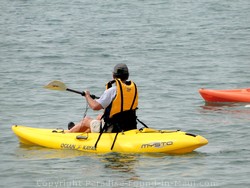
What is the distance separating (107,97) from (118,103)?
0.19 metres

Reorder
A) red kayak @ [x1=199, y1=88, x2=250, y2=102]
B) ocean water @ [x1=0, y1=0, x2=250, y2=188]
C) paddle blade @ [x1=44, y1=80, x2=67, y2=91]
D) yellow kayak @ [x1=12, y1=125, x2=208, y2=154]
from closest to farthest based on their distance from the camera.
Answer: ocean water @ [x1=0, y1=0, x2=250, y2=188], yellow kayak @ [x1=12, y1=125, x2=208, y2=154], paddle blade @ [x1=44, y1=80, x2=67, y2=91], red kayak @ [x1=199, y1=88, x2=250, y2=102]

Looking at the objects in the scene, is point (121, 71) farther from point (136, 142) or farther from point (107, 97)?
point (136, 142)

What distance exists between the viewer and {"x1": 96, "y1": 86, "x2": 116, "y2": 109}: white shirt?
1195 centimetres

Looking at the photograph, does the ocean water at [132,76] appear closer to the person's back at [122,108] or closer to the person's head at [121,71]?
the person's back at [122,108]

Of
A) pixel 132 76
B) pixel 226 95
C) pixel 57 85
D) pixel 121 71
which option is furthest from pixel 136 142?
pixel 132 76

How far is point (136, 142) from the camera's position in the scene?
1198cm

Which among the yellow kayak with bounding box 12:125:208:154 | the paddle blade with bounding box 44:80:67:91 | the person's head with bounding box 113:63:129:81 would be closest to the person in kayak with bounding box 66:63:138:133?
the person's head with bounding box 113:63:129:81

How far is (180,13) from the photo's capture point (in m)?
37.8

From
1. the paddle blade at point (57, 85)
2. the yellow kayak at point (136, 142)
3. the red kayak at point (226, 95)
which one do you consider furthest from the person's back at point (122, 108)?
the red kayak at point (226, 95)

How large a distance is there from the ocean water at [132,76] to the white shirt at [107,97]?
0.78 meters

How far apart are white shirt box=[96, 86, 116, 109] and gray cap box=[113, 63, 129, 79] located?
211 millimetres

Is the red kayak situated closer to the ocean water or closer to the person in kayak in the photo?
the ocean water

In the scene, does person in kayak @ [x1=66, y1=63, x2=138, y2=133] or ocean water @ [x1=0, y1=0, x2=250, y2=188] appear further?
person in kayak @ [x1=66, y1=63, x2=138, y2=133]

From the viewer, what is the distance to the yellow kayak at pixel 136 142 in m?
11.9
